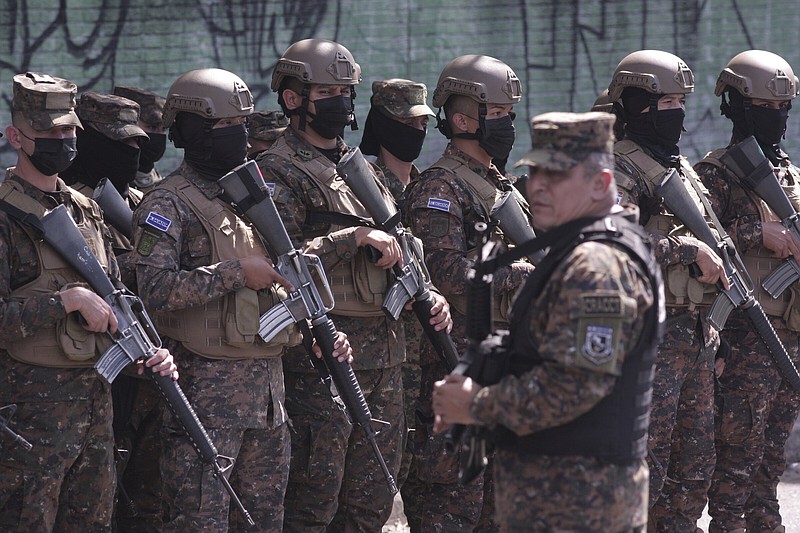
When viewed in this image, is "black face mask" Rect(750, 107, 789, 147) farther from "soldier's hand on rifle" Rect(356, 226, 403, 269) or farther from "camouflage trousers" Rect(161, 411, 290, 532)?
"camouflage trousers" Rect(161, 411, 290, 532)

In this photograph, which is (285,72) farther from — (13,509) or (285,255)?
(13,509)

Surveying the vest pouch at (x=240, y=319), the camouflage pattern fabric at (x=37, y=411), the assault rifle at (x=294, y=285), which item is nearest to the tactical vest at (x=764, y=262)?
the assault rifle at (x=294, y=285)

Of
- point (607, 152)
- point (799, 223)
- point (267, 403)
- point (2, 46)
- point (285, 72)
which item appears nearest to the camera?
point (607, 152)

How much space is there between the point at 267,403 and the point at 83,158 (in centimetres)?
156

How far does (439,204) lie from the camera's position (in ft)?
18.6

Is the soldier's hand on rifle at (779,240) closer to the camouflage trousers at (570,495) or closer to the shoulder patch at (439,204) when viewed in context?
the shoulder patch at (439,204)

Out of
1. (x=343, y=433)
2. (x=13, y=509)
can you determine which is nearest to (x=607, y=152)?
(x=343, y=433)

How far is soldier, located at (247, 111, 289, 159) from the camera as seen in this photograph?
6.74 m

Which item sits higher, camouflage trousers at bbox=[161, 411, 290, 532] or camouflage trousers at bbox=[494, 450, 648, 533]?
camouflage trousers at bbox=[494, 450, 648, 533]

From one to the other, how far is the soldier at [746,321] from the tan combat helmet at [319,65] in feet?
7.00

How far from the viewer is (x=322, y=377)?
529cm

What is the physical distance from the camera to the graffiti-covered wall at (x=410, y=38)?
7.57 metres

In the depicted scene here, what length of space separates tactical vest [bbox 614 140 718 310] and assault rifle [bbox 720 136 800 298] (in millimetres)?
328

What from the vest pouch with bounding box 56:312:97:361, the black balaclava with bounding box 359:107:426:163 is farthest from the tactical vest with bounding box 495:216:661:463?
the black balaclava with bounding box 359:107:426:163
